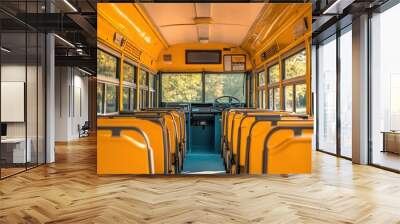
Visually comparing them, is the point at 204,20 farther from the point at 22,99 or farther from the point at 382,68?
the point at 22,99

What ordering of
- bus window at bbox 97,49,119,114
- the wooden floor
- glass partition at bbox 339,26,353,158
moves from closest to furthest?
the wooden floor → bus window at bbox 97,49,119,114 → glass partition at bbox 339,26,353,158

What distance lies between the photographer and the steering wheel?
469 cm

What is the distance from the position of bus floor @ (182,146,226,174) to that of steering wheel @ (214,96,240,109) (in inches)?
23.5

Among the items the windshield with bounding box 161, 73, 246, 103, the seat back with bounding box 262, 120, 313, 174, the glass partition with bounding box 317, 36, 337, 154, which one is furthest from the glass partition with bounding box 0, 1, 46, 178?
the glass partition with bounding box 317, 36, 337, 154

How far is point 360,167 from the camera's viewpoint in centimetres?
630

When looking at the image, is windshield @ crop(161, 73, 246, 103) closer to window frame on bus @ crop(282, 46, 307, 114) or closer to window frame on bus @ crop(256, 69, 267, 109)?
window frame on bus @ crop(256, 69, 267, 109)

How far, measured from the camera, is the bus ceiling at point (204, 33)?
4766 millimetres

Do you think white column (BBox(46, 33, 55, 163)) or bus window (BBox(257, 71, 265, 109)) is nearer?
bus window (BBox(257, 71, 265, 109))

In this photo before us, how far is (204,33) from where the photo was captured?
493 centimetres

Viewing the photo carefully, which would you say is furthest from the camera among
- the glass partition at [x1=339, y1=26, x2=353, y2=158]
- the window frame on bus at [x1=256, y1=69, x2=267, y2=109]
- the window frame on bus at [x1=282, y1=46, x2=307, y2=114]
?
the glass partition at [x1=339, y1=26, x2=353, y2=158]

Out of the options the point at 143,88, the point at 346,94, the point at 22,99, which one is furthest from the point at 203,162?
the point at 22,99

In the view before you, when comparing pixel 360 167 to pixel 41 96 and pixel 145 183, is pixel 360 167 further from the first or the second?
pixel 41 96

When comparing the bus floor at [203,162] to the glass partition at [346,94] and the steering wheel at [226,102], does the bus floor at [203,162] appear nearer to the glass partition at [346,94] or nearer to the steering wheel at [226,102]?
the steering wheel at [226,102]

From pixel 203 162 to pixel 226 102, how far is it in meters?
0.88
